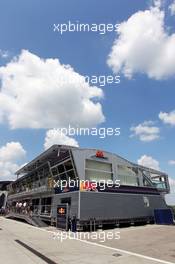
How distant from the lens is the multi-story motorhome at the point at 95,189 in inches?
1095

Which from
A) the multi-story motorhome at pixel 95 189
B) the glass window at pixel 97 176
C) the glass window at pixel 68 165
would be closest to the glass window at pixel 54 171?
the multi-story motorhome at pixel 95 189

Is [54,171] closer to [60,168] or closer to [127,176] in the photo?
[60,168]

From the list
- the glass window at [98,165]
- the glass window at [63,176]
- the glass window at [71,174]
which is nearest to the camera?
→ the glass window at [71,174]

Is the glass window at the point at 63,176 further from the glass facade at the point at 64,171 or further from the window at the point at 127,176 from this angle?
the window at the point at 127,176

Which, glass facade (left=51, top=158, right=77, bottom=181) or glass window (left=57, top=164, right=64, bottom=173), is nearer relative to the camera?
glass facade (left=51, top=158, right=77, bottom=181)

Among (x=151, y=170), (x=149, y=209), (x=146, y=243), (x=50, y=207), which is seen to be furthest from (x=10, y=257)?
(x=151, y=170)

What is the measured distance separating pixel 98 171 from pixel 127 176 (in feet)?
16.0

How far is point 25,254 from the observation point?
13445 mm

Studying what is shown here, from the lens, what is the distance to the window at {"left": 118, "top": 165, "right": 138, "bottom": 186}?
33.8m

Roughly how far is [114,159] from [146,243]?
1671 cm

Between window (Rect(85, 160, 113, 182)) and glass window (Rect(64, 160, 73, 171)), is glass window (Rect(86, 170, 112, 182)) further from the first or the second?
glass window (Rect(64, 160, 73, 171))

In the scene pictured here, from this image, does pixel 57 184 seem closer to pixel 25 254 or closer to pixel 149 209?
pixel 149 209

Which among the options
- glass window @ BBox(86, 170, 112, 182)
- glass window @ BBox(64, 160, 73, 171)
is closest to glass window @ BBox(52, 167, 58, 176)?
glass window @ BBox(64, 160, 73, 171)

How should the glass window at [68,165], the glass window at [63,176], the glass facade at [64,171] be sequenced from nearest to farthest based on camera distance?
the glass facade at [64,171] → the glass window at [68,165] → the glass window at [63,176]
